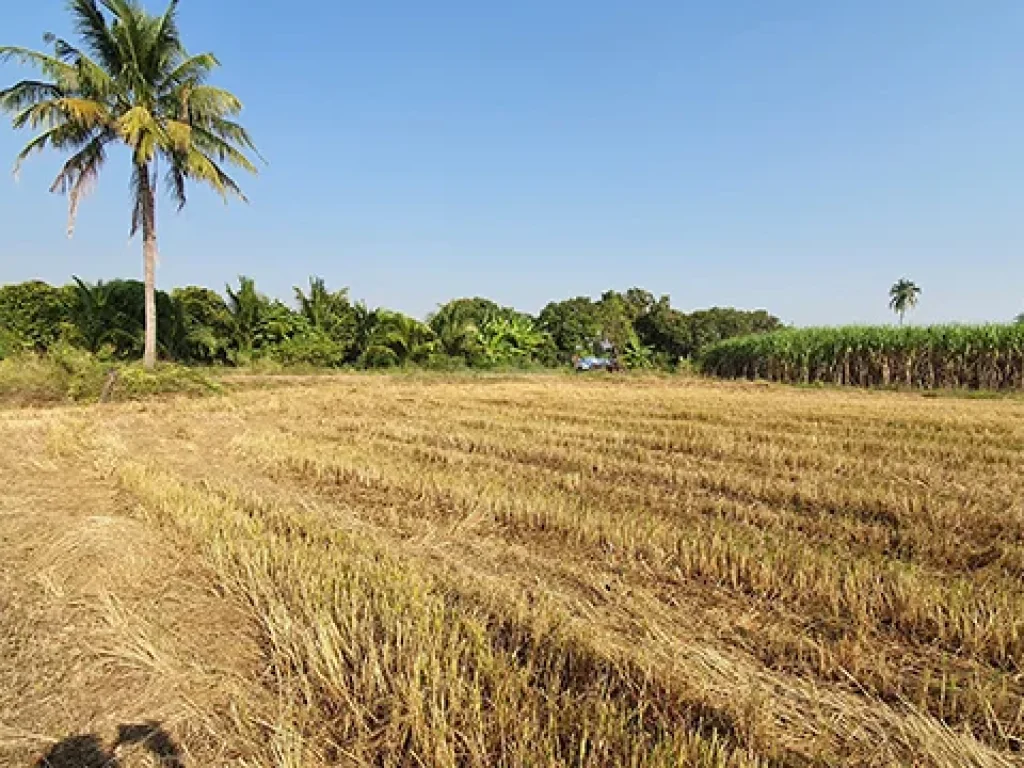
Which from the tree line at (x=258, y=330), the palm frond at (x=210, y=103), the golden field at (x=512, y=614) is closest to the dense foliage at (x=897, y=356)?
the tree line at (x=258, y=330)

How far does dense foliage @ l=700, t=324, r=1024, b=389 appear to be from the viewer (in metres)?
20.7

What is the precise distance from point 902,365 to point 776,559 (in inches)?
948

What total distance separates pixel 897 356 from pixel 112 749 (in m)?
26.9

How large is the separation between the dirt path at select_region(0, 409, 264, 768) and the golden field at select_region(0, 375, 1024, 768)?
0.5 inches

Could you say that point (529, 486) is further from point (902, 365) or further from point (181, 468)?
point (902, 365)

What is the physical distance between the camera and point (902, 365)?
898 inches

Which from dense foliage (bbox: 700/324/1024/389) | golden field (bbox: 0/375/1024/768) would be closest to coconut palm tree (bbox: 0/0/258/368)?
golden field (bbox: 0/375/1024/768)

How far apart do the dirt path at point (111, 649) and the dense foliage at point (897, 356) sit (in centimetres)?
2579

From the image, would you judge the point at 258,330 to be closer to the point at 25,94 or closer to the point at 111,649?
the point at 25,94

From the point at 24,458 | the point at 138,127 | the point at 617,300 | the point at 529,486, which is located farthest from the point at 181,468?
the point at 617,300

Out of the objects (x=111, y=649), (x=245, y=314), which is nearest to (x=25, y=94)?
(x=245, y=314)

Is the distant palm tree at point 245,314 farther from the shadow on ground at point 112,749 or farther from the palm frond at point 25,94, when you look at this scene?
the shadow on ground at point 112,749

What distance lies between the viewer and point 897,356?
22.9 m

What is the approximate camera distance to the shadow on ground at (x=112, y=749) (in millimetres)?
1686
